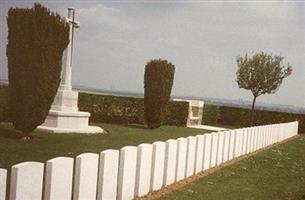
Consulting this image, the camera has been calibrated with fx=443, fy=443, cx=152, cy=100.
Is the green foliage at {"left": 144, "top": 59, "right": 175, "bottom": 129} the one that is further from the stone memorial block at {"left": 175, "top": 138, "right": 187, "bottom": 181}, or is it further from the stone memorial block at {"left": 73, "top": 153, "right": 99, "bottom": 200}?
the stone memorial block at {"left": 73, "top": 153, "right": 99, "bottom": 200}

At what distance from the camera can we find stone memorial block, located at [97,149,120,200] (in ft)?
18.6

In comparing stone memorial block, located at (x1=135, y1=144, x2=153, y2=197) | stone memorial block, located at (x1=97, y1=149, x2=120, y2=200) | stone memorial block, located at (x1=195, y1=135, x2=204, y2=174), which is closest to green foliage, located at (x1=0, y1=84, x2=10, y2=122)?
stone memorial block, located at (x1=195, y1=135, x2=204, y2=174)

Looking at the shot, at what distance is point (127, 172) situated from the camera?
253 inches

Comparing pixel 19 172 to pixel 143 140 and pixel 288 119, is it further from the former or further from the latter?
pixel 288 119

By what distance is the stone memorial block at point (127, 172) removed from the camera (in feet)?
20.5

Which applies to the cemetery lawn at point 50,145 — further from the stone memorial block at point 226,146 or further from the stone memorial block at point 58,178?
the stone memorial block at point 58,178

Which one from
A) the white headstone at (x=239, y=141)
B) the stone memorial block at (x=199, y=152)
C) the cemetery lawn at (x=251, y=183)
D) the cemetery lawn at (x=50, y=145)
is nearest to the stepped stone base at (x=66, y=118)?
the cemetery lawn at (x=50, y=145)

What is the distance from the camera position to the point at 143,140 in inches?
606

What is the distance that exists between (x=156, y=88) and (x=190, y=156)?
39.4 feet

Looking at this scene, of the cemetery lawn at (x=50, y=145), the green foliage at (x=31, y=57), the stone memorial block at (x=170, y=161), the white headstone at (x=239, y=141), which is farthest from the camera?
the white headstone at (x=239, y=141)

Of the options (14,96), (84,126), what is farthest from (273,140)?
(14,96)

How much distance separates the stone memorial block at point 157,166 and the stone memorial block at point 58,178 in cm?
268

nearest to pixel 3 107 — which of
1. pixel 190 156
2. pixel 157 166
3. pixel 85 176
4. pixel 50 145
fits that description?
pixel 50 145

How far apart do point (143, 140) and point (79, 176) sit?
10.2 meters
